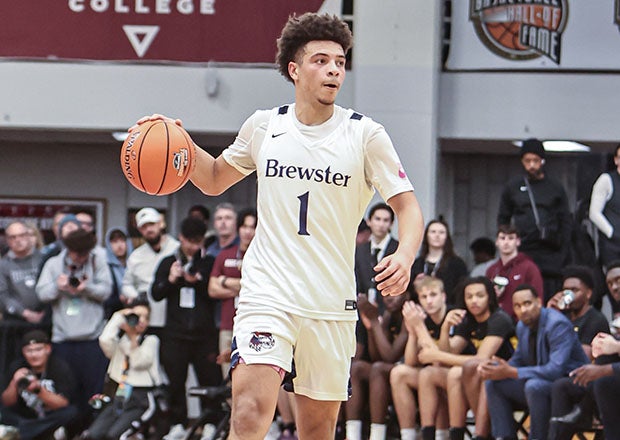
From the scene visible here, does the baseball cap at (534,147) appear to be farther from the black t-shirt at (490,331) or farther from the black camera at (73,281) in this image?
the black camera at (73,281)

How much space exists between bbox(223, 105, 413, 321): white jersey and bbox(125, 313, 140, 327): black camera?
5.08m

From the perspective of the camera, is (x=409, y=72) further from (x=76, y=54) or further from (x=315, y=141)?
(x=315, y=141)

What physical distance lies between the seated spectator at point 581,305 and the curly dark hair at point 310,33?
178 inches

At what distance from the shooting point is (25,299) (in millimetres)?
11070

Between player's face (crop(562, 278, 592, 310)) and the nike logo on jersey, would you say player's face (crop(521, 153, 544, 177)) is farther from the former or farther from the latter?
the nike logo on jersey

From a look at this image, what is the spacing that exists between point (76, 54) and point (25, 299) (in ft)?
11.8

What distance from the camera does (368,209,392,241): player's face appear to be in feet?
34.6

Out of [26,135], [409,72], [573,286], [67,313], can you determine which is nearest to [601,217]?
[573,286]

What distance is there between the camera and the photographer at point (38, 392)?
412 inches

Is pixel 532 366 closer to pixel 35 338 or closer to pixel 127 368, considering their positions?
pixel 127 368

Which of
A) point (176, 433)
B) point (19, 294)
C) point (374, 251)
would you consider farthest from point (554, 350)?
point (19, 294)

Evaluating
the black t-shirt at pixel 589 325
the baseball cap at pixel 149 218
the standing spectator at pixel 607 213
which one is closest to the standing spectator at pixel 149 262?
the baseball cap at pixel 149 218

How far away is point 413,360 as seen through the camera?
10023 mm

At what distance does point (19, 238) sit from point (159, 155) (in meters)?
5.68
